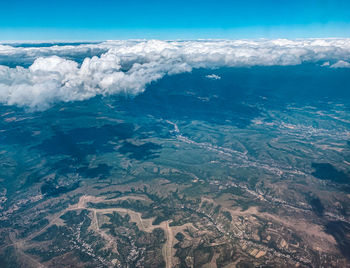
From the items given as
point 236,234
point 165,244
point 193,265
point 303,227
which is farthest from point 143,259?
point 303,227

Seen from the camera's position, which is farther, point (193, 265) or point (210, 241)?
point (210, 241)

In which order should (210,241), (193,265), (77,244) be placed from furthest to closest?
1. (77,244)
2. (210,241)
3. (193,265)

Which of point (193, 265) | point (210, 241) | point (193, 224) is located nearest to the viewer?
point (193, 265)

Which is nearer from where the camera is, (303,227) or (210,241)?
(210,241)

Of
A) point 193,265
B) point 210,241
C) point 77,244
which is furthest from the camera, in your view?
point 77,244

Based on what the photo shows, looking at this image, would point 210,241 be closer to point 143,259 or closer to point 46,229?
point 143,259

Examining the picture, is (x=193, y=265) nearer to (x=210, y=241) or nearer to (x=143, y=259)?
(x=210, y=241)

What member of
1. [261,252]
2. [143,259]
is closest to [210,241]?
[261,252]

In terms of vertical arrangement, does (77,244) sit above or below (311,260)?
below

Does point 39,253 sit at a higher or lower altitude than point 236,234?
lower
